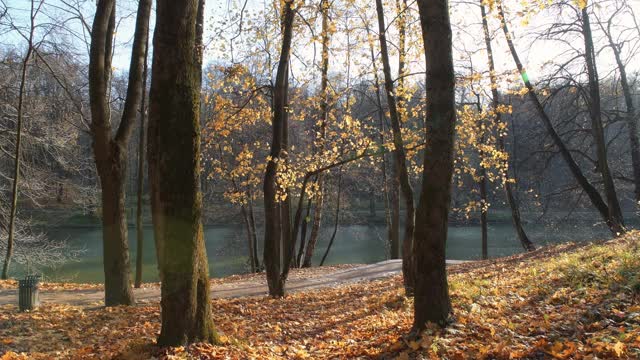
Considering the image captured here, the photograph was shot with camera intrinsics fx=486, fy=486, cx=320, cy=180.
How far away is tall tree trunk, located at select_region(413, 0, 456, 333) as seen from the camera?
17.2ft

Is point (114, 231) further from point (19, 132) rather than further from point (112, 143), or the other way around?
point (19, 132)

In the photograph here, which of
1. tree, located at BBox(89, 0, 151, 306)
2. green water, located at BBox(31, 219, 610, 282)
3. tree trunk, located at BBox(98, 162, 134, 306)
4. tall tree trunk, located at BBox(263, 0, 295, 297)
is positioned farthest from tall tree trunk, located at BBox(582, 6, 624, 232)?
tree trunk, located at BBox(98, 162, 134, 306)

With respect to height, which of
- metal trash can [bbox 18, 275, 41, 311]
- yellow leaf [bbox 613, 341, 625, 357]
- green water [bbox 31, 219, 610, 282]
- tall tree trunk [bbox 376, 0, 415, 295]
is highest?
tall tree trunk [bbox 376, 0, 415, 295]

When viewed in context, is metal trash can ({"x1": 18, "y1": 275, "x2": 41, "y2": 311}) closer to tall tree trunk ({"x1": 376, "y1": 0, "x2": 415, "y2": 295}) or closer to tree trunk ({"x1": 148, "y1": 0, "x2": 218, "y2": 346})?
tree trunk ({"x1": 148, "y1": 0, "x2": 218, "y2": 346})

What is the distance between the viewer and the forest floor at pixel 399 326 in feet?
14.9

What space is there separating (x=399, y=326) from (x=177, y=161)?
3.48 metres

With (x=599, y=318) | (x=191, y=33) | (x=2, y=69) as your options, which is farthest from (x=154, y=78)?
(x=2, y=69)

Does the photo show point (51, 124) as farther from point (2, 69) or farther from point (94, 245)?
point (94, 245)

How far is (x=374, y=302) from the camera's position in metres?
9.15

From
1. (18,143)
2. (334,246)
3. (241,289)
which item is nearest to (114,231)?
(241,289)

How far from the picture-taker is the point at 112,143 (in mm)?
8867

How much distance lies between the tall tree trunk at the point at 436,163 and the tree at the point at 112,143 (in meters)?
5.85

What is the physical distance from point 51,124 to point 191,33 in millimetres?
16211

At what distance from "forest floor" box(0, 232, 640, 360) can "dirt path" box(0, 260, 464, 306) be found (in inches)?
76.5
